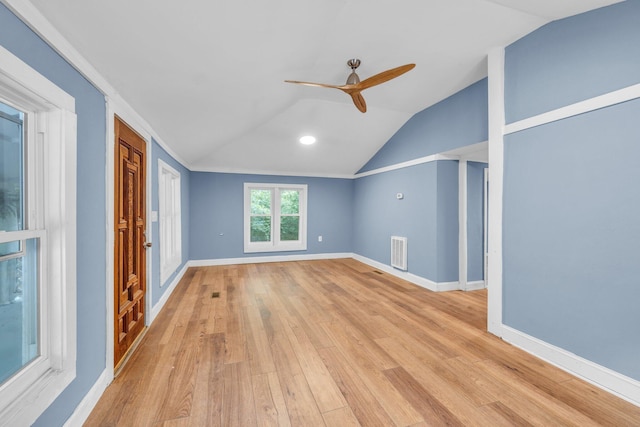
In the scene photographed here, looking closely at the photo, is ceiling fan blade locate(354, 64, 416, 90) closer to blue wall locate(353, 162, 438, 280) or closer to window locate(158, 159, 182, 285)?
blue wall locate(353, 162, 438, 280)

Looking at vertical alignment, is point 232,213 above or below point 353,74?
below

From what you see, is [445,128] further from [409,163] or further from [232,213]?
[232,213]

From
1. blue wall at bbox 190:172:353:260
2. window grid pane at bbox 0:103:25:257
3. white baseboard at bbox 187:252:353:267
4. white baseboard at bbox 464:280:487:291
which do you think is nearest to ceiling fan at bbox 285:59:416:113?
window grid pane at bbox 0:103:25:257

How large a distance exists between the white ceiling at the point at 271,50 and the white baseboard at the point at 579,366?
251cm

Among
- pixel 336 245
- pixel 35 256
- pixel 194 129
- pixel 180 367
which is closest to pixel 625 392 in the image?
pixel 180 367

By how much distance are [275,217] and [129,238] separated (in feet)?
12.4

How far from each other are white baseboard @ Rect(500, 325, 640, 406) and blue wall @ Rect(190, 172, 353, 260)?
4131 millimetres

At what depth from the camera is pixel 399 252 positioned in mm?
4570

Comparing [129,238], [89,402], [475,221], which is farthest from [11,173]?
[475,221]

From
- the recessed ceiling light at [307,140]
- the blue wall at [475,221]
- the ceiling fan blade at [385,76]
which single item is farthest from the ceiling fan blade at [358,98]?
the blue wall at [475,221]

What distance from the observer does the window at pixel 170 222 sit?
3383mm

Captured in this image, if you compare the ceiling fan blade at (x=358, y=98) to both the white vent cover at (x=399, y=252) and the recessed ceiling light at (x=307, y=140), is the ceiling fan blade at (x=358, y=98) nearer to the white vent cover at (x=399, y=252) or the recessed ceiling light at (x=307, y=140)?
the recessed ceiling light at (x=307, y=140)

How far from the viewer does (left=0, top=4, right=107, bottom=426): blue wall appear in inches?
46.3

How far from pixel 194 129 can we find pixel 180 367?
8.32 ft
